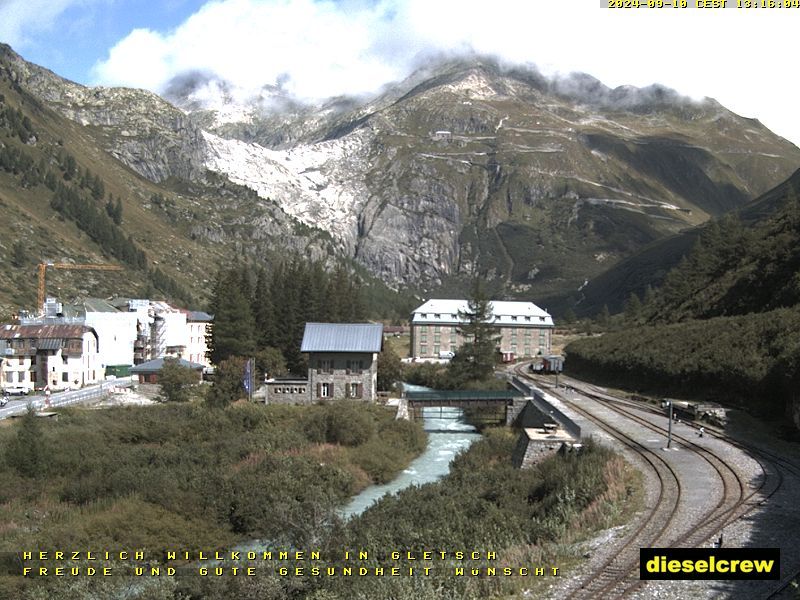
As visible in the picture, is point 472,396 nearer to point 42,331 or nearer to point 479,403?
point 479,403

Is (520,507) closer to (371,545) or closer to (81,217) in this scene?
(371,545)

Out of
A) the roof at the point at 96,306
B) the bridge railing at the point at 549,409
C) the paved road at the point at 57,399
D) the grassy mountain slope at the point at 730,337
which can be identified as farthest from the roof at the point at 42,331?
the grassy mountain slope at the point at 730,337

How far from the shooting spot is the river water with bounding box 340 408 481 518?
132ft

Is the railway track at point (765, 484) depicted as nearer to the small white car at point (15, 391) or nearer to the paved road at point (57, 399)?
the paved road at point (57, 399)

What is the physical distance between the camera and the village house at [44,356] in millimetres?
74438

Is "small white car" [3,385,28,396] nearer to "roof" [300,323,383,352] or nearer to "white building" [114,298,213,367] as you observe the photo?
"white building" [114,298,213,367]

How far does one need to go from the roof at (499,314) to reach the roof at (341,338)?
6509 cm

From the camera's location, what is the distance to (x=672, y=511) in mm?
24844

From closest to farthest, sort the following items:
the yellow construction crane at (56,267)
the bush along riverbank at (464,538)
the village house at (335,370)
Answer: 1. the bush along riverbank at (464,538)
2. the village house at (335,370)
3. the yellow construction crane at (56,267)

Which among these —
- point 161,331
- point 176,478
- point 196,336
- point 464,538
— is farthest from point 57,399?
point 196,336

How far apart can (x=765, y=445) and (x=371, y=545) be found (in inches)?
927

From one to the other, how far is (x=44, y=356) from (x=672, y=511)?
7026 cm

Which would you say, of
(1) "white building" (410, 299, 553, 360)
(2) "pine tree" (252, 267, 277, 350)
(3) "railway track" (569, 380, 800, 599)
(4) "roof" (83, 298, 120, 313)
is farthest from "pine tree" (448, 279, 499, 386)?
(4) "roof" (83, 298, 120, 313)

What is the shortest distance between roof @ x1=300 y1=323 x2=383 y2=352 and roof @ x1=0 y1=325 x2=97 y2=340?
28744mm
